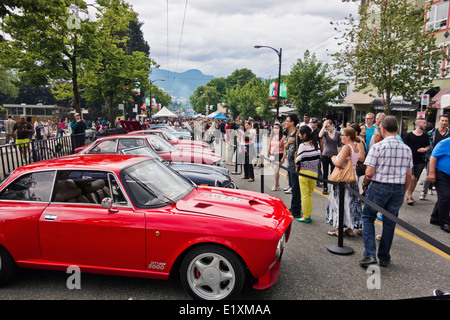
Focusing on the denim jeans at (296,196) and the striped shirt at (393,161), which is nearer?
the striped shirt at (393,161)

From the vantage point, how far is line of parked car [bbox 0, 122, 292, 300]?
2.96 meters

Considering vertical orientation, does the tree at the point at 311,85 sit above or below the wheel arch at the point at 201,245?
above

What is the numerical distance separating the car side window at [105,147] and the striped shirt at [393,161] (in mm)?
6276

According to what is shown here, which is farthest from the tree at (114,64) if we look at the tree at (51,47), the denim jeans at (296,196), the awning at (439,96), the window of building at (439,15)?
the window of building at (439,15)

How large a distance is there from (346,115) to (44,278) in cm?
3674

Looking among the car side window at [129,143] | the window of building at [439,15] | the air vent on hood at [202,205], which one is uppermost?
the window of building at [439,15]

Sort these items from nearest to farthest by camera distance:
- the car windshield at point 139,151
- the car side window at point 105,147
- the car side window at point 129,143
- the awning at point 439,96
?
the car windshield at point 139,151, the car side window at point 105,147, the car side window at point 129,143, the awning at point 439,96

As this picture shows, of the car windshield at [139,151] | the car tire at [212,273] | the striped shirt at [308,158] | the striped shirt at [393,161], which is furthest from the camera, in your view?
the car windshield at [139,151]

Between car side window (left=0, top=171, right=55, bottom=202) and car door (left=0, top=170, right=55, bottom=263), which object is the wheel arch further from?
car side window (left=0, top=171, right=55, bottom=202)

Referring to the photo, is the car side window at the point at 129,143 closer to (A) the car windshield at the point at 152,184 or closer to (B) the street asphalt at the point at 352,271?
(A) the car windshield at the point at 152,184

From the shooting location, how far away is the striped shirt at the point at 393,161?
390 cm
